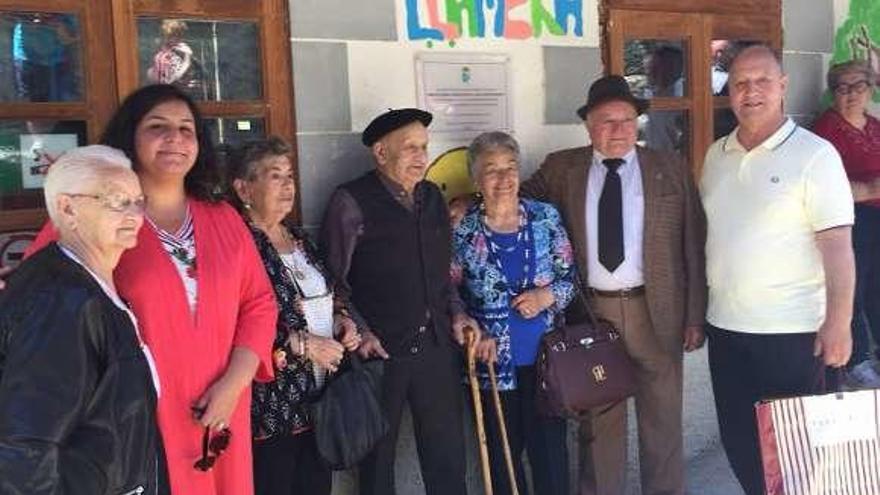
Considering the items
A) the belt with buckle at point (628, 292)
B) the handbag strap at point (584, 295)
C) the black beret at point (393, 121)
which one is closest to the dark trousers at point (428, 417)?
the handbag strap at point (584, 295)

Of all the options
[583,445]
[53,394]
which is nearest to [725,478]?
[583,445]

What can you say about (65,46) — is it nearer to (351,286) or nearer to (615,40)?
(351,286)

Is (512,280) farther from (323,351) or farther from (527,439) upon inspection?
(323,351)

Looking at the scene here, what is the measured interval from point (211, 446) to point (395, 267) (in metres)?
1.03

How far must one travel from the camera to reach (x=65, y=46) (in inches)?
116

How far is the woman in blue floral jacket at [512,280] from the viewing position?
11.0 ft

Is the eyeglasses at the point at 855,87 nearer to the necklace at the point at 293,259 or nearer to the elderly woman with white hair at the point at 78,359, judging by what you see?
the necklace at the point at 293,259

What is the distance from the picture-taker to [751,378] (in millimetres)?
3164

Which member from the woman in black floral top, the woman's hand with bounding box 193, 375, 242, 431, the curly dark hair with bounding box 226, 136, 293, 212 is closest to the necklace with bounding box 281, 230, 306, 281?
the woman in black floral top

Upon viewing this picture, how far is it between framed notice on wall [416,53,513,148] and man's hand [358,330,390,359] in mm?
1025

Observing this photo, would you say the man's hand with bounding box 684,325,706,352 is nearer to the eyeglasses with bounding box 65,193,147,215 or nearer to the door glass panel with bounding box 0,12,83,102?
the eyeglasses with bounding box 65,193,147,215

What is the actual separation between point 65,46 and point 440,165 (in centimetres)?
156

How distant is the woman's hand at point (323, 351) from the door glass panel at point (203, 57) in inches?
40.9

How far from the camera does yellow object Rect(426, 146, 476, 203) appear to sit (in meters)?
3.77
